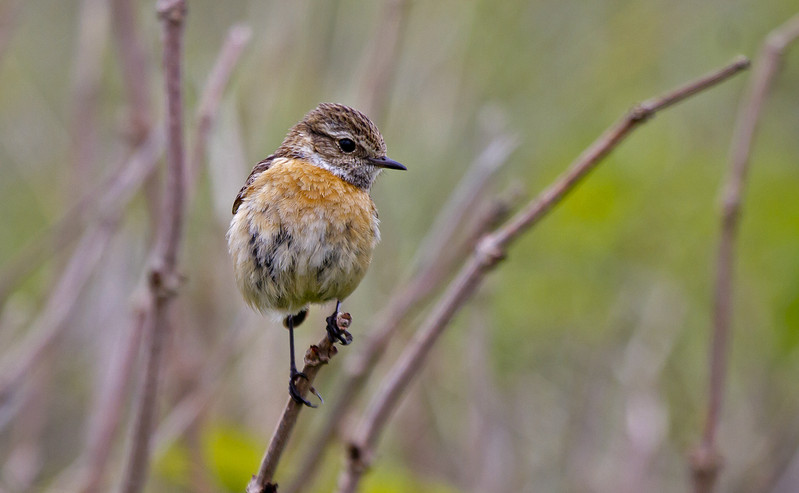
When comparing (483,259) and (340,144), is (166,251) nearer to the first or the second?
(483,259)

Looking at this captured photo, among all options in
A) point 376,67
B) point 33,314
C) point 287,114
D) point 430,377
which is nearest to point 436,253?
point 376,67

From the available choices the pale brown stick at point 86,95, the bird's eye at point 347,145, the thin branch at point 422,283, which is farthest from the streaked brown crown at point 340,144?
the pale brown stick at point 86,95

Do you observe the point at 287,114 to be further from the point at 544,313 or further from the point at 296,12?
the point at 544,313

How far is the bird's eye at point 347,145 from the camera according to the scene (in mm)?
3488

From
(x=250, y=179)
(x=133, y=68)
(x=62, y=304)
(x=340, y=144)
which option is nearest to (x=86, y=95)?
(x=133, y=68)

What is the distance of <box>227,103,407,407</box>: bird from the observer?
122 inches

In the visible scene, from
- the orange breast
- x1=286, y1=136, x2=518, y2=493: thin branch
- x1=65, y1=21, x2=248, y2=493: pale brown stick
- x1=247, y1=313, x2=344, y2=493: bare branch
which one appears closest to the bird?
the orange breast

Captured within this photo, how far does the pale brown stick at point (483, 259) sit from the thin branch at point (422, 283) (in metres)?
0.37

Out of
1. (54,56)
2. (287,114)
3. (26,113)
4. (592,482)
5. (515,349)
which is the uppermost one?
(54,56)

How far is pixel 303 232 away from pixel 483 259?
0.74 meters

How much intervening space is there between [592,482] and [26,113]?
373 centimetres

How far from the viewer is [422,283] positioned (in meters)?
3.38

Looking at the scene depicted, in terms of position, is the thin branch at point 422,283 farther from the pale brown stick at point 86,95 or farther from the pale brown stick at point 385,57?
the pale brown stick at point 86,95

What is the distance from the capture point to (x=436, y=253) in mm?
3465
